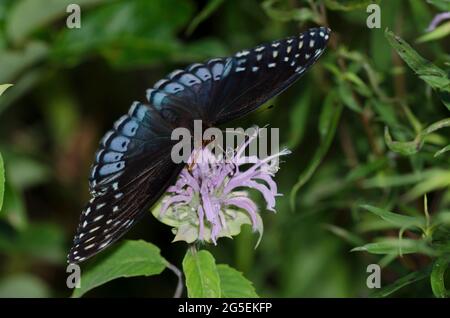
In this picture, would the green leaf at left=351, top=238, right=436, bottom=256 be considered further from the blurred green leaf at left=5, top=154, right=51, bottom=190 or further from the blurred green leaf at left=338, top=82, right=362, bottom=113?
the blurred green leaf at left=5, top=154, right=51, bottom=190

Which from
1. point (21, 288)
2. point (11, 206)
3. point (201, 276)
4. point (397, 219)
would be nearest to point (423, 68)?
point (397, 219)

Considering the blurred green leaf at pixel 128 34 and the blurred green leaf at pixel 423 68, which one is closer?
the blurred green leaf at pixel 423 68

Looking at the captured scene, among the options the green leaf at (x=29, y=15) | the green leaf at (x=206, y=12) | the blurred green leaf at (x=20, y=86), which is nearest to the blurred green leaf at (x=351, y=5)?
the green leaf at (x=206, y=12)

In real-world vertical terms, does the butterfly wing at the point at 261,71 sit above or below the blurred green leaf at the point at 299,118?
below

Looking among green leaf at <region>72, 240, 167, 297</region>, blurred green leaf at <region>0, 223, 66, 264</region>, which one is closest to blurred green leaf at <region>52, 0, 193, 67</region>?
blurred green leaf at <region>0, 223, 66, 264</region>

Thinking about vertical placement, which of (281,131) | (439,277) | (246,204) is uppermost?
(281,131)

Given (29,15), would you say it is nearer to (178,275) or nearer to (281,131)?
(281,131)

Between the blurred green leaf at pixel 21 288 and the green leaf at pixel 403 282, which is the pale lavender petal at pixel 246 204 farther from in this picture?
the blurred green leaf at pixel 21 288
